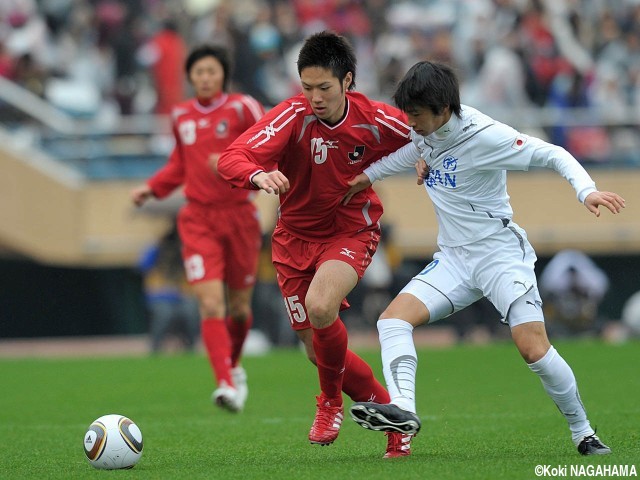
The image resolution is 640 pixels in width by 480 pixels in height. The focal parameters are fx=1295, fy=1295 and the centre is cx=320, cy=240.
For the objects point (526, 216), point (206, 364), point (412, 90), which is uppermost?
point (412, 90)

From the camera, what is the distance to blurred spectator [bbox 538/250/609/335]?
17969 millimetres

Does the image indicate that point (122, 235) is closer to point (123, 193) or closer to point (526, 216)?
point (123, 193)

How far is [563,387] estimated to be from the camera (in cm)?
680

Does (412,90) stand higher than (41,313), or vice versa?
(412,90)

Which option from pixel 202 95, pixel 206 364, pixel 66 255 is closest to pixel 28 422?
pixel 202 95

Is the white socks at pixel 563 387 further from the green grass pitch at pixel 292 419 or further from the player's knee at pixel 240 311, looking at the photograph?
the player's knee at pixel 240 311

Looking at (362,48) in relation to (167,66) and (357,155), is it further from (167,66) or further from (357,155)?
(357,155)

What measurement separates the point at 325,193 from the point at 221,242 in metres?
3.30

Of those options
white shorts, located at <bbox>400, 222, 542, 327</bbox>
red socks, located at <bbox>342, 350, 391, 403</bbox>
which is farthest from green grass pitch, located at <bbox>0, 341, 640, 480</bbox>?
white shorts, located at <bbox>400, 222, 542, 327</bbox>

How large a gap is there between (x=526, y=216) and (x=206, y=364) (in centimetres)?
691

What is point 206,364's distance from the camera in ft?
50.8

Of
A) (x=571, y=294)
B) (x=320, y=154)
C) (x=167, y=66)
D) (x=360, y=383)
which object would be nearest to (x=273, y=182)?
(x=320, y=154)

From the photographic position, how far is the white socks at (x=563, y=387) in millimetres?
6770

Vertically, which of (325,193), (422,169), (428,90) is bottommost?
(325,193)
